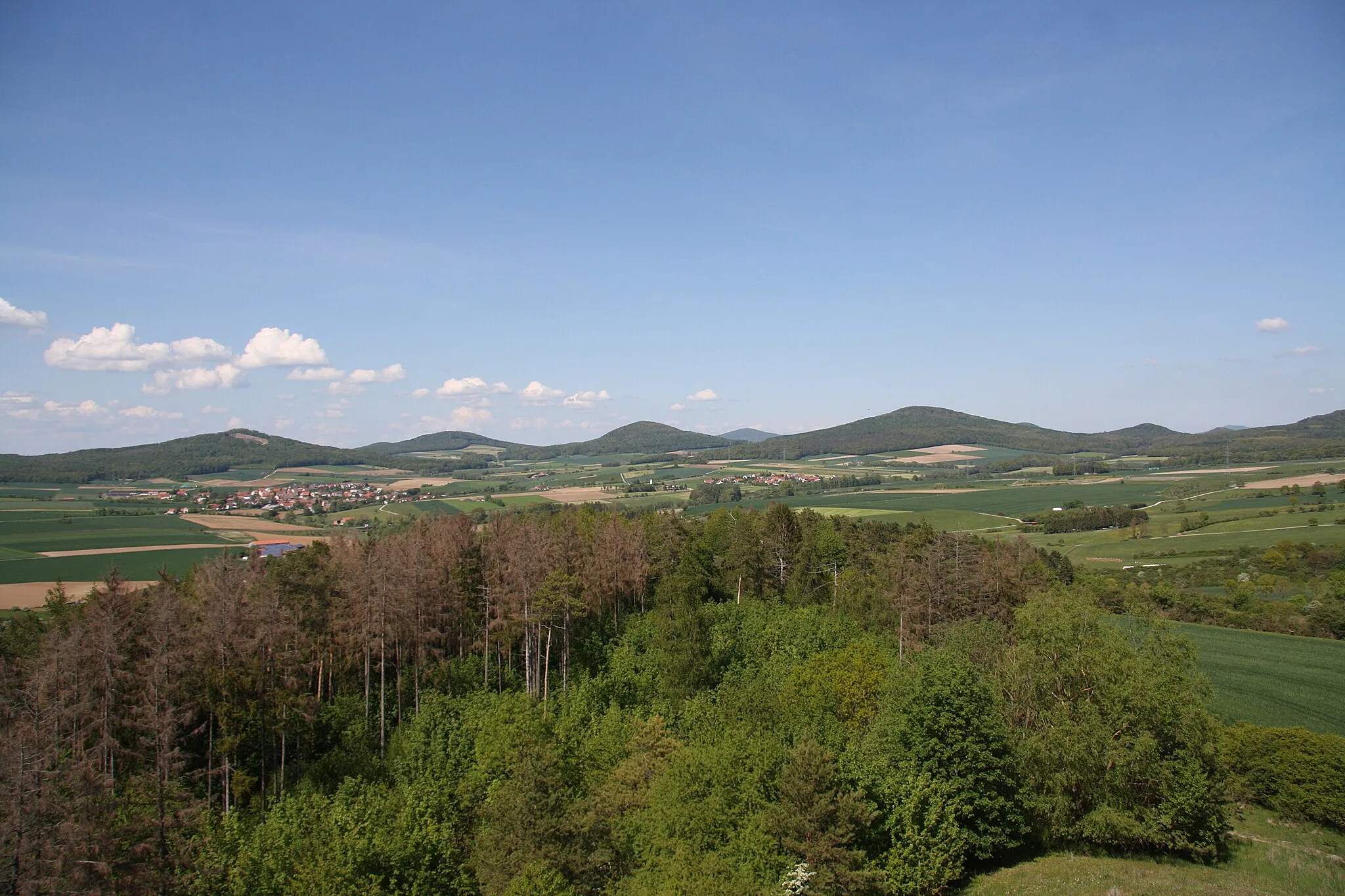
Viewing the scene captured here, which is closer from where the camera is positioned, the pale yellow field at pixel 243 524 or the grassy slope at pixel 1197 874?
the grassy slope at pixel 1197 874

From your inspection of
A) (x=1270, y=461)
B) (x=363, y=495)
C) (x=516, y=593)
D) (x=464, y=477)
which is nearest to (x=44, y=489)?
(x=363, y=495)

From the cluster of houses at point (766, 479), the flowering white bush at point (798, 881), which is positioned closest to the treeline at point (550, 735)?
the flowering white bush at point (798, 881)

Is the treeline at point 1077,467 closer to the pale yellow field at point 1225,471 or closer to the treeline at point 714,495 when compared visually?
the pale yellow field at point 1225,471

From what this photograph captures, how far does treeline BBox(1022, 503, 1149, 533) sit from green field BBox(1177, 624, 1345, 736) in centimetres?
4195

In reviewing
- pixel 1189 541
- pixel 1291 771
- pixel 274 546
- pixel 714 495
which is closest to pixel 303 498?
pixel 274 546

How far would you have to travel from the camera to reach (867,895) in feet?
72.8

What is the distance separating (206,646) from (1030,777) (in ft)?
105

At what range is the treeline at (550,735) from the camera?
20.4m

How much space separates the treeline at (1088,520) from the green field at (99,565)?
94.2m

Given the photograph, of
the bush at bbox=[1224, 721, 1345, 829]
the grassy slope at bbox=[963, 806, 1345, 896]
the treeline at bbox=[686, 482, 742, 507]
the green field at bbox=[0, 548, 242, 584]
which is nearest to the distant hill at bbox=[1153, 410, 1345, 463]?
the treeline at bbox=[686, 482, 742, 507]

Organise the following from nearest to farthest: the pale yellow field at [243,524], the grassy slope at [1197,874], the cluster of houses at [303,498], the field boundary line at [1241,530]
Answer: the grassy slope at [1197,874], the field boundary line at [1241,530], the pale yellow field at [243,524], the cluster of houses at [303,498]

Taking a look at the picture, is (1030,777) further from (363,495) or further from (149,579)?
(363,495)

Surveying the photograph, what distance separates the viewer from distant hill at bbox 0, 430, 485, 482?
134 metres

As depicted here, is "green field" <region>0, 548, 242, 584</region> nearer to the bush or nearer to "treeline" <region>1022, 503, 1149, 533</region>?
the bush
